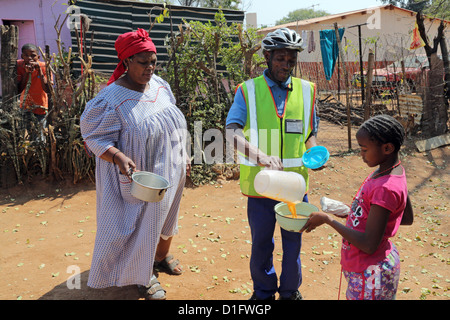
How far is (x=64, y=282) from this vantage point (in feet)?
11.0

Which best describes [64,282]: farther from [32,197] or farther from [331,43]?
[331,43]

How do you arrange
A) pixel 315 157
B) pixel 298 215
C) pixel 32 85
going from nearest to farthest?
pixel 298 215
pixel 315 157
pixel 32 85

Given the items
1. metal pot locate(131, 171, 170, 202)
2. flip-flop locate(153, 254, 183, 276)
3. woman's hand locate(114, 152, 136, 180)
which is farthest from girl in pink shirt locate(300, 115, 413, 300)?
flip-flop locate(153, 254, 183, 276)

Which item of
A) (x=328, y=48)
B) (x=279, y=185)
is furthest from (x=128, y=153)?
(x=328, y=48)

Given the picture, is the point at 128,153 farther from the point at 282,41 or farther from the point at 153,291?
the point at 282,41

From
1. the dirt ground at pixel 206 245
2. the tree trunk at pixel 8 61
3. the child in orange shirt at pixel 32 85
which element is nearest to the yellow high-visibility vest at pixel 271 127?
the dirt ground at pixel 206 245

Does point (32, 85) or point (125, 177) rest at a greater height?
point (32, 85)

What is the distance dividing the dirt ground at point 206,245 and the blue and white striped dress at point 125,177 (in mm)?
470

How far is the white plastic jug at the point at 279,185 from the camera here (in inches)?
85.3

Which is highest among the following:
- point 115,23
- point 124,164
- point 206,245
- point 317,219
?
point 115,23

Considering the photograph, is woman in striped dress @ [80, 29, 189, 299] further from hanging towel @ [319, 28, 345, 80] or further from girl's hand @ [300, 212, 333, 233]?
hanging towel @ [319, 28, 345, 80]

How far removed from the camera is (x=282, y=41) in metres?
2.43

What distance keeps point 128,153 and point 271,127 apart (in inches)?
41.0

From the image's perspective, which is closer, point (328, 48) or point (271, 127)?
point (271, 127)
